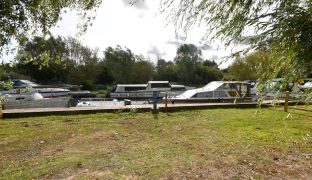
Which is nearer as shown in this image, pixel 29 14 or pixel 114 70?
pixel 29 14

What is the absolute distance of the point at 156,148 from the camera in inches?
241

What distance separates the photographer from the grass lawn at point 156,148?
15.4 ft

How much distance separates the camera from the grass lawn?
4707 millimetres

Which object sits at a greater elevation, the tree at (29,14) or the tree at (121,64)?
the tree at (121,64)

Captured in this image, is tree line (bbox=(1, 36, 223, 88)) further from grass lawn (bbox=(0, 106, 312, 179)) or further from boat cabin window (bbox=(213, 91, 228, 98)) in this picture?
grass lawn (bbox=(0, 106, 312, 179))

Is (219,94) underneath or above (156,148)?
above

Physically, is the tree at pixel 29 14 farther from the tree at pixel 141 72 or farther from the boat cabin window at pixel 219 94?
the tree at pixel 141 72

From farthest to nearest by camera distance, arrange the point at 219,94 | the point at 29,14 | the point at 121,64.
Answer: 1. the point at 121,64
2. the point at 219,94
3. the point at 29,14

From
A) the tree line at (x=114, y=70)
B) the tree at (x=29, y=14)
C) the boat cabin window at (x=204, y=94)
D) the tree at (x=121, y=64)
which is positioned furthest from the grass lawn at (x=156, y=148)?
the tree at (x=121, y=64)

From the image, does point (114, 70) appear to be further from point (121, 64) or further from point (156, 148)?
point (156, 148)

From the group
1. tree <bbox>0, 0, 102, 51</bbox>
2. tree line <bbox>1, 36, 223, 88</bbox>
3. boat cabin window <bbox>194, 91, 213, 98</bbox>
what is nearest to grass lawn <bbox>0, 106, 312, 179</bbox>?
tree <bbox>0, 0, 102, 51</bbox>

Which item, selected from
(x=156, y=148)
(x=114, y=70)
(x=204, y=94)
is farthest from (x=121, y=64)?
(x=156, y=148)

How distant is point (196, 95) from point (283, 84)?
51.3 feet

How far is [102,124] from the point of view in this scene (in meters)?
9.13
